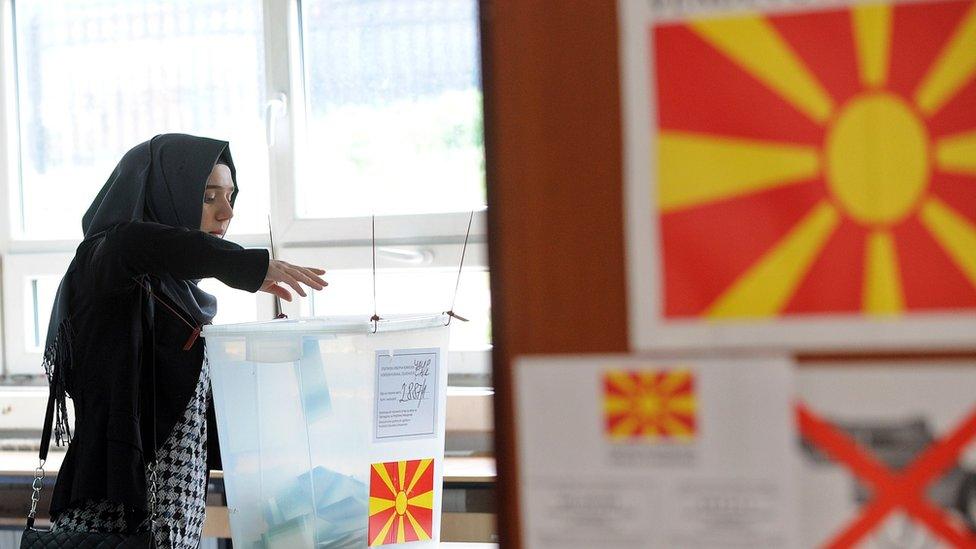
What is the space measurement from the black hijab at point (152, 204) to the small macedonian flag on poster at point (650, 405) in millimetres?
1124

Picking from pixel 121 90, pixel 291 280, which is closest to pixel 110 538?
pixel 291 280

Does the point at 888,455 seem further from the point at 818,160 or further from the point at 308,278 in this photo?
the point at 308,278

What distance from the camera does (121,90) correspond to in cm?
234

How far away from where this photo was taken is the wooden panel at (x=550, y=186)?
57cm

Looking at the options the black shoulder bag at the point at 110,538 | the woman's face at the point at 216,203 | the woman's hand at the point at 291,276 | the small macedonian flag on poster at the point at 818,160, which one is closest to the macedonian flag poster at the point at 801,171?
the small macedonian flag on poster at the point at 818,160

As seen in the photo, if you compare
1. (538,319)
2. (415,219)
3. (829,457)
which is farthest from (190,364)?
(829,457)

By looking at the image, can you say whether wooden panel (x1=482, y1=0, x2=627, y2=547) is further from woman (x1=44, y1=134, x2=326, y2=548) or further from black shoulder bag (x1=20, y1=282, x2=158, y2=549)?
black shoulder bag (x1=20, y1=282, x2=158, y2=549)

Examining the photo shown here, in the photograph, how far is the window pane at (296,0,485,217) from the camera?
2.18m

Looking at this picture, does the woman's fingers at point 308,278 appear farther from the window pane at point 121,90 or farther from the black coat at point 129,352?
the window pane at point 121,90

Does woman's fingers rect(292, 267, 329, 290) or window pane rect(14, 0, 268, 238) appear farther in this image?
window pane rect(14, 0, 268, 238)

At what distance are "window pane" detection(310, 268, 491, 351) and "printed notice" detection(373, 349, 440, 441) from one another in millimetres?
961

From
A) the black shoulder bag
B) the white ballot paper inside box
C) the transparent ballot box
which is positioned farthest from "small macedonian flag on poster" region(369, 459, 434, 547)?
the white ballot paper inside box

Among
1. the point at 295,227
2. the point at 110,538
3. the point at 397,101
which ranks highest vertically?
the point at 397,101

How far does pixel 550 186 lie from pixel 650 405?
0.46ft
